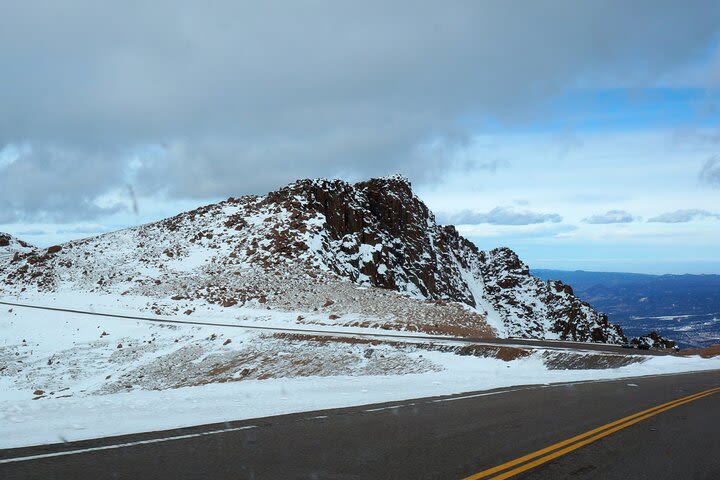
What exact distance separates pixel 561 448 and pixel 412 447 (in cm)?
257

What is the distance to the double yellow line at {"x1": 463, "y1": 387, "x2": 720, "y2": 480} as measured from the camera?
22.0 feet

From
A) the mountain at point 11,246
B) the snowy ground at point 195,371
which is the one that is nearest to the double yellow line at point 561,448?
the snowy ground at point 195,371

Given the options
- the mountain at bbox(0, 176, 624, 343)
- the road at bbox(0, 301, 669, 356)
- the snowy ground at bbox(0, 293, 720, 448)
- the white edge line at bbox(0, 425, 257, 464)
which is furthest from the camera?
the mountain at bbox(0, 176, 624, 343)

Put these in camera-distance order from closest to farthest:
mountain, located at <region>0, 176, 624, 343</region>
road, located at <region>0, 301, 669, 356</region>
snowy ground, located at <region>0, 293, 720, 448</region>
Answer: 1. snowy ground, located at <region>0, 293, 720, 448</region>
2. road, located at <region>0, 301, 669, 356</region>
3. mountain, located at <region>0, 176, 624, 343</region>

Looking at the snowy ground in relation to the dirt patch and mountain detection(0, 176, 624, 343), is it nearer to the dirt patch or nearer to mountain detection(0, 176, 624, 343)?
the dirt patch

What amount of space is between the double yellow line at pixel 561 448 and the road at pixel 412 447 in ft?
0.12

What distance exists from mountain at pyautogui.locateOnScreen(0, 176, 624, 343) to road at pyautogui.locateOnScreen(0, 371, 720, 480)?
25328 mm

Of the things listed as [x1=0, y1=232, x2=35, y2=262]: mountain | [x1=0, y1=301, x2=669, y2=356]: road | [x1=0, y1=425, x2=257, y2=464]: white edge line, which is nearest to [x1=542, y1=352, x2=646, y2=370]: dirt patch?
[x1=0, y1=301, x2=669, y2=356]: road

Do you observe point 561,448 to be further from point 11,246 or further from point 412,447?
point 11,246

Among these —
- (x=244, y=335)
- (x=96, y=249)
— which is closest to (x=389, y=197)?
(x=96, y=249)

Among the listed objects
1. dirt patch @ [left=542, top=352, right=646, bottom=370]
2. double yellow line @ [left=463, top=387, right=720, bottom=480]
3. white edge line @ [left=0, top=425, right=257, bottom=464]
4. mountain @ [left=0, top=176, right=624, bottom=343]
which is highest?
mountain @ [left=0, top=176, right=624, bottom=343]

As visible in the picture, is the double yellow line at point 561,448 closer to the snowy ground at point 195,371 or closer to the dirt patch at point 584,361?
the snowy ground at point 195,371

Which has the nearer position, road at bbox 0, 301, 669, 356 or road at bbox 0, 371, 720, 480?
road at bbox 0, 371, 720, 480

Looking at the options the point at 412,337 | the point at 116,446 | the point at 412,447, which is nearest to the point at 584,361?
the point at 412,337
